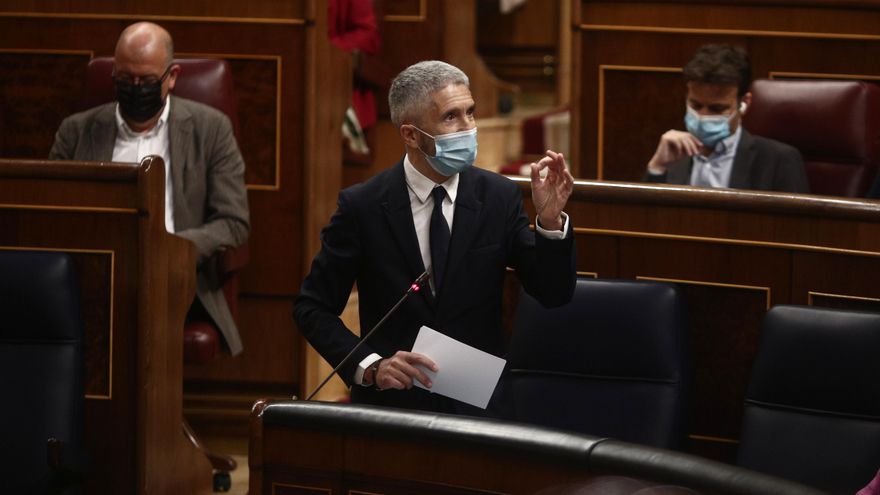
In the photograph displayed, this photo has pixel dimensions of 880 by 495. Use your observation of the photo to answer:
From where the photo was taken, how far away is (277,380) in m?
3.04

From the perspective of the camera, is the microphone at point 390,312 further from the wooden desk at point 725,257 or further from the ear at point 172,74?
the ear at point 172,74

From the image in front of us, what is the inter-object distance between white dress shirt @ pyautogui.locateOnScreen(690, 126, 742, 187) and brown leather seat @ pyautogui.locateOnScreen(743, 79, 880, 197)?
0.56 feet

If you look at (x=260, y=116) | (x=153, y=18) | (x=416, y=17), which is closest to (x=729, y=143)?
(x=260, y=116)

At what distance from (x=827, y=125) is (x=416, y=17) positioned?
5.41ft

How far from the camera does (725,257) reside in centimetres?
206

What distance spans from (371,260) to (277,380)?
122cm

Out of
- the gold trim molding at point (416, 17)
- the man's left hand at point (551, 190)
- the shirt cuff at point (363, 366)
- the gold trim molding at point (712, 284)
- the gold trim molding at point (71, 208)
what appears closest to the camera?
the man's left hand at point (551, 190)

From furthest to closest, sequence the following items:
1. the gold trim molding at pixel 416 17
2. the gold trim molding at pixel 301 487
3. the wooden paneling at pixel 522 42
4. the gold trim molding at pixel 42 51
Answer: the wooden paneling at pixel 522 42 → the gold trim molding at pixel 416 17 → the gold trim molding at pixel 42 51 → the gold trim molding at pixel 301 487

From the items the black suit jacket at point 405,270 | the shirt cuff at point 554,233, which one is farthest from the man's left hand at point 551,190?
the black suit jacket at point 405,270

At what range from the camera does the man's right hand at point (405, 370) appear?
1.73 metres

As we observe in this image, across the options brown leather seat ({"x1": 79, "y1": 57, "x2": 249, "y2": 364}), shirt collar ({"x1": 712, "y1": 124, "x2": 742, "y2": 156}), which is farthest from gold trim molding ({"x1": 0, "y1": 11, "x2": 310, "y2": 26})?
shirt collar ({"x1": 712, "y1": 124, "x2": 742, "y2": 156})

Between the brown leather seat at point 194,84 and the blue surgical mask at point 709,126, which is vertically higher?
the brown leather seat at point 194,84

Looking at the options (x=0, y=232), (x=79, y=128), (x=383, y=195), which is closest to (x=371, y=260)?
(x=383, y=195)

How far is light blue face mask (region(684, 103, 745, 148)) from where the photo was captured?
256 cm
